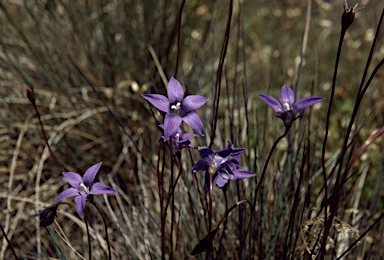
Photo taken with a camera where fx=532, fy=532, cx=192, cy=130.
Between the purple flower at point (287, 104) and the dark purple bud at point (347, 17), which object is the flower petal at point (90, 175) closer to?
the purple flower at point (287, 104)

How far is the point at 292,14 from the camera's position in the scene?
3.66m

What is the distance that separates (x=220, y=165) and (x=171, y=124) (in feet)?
0.59

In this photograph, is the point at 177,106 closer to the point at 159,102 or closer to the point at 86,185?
the point at 159,102

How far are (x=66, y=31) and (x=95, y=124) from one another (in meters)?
0.62

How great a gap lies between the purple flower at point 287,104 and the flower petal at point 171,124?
0.21 m

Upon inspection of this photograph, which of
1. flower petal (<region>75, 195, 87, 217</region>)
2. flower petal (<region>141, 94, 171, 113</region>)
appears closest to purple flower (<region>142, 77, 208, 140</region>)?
flower petal (<region>141, 94, 171, 113</region>)

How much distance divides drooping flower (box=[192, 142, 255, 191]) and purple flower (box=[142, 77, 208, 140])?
0.07 metres

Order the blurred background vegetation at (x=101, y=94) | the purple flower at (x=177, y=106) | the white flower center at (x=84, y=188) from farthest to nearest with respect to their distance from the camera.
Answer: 1. the blurred background vegetation at (x=101, y=94)
2. the white flower center at (x=84, y=188)
3. the purple flower at (x=177, y=106)

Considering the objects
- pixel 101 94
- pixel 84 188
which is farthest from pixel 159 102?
pixel 101 94

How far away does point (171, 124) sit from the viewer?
125 cm

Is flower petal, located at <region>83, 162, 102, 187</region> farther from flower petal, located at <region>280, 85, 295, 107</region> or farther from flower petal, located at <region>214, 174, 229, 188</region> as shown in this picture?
flower petal, located at <region>280, 85, 295, 107</region>

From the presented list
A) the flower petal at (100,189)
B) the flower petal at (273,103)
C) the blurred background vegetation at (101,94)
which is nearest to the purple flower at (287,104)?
the flower petal at (273,103)

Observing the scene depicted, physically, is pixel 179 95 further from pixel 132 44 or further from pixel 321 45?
pixel 321 45

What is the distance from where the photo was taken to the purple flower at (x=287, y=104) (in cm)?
126
